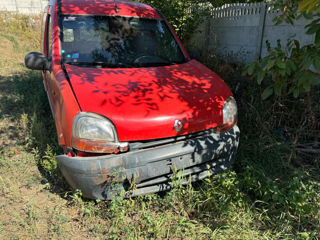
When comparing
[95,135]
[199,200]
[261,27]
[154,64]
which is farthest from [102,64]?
[261,27]

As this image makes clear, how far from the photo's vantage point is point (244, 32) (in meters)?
6.32

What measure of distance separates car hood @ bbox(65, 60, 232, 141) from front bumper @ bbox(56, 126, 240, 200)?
0.13 m

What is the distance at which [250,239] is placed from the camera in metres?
2.18

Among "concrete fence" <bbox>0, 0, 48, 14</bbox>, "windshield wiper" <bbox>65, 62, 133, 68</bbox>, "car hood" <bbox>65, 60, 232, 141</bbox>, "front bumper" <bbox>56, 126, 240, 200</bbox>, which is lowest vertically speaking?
"front bumper" <bbox>56, 126, 240, 200</bbox>

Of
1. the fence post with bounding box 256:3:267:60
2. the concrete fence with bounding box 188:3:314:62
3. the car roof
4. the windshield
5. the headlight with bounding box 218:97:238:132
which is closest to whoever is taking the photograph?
the headlight with bounding box 218:97:238:132

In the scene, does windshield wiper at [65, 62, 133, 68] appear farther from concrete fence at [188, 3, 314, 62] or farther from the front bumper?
concrete fence at [188, 3, 314, 62]

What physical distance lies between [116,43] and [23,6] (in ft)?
49.4

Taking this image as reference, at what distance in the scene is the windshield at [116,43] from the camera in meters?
3.06

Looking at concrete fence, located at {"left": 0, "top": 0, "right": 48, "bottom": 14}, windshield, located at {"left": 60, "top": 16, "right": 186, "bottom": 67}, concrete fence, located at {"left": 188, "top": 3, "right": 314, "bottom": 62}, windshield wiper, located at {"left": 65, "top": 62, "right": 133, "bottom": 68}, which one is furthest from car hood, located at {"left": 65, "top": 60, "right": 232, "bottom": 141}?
concrete fence, located at {"left": 0, "top": 0, "right": 48, "bottom": 14}

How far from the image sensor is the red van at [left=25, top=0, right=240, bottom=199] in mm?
2188

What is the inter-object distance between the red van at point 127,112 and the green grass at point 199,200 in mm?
256

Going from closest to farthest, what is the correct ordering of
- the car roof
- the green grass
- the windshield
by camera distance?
1. the green grass
2. the windshield
3. the car roof

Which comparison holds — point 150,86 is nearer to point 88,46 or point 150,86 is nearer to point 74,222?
point 88,46

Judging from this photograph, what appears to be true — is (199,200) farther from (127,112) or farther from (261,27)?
(261,27)
